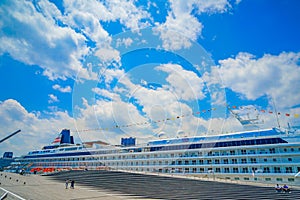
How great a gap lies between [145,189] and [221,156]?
16.5 metres


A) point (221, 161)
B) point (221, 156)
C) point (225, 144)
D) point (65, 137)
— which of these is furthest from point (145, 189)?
point (65, 137)

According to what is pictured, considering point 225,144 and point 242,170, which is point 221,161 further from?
point 242,170

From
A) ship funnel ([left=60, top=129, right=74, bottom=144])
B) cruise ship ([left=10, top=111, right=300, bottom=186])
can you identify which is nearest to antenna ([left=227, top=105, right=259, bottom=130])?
cruise ship ([left=10, top=111, right=300, bottom=186])

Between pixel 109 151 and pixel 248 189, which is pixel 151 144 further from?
pixel 248 189

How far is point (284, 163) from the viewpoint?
28.4m

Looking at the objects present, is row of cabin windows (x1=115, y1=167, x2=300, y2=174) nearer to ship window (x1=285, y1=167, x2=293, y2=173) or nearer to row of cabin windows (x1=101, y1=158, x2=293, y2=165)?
ship window (x1=285, y1=167, x2=293, y2=173)

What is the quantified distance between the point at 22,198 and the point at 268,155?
30.6m

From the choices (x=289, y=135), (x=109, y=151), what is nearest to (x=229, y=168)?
(x=289, y=135)

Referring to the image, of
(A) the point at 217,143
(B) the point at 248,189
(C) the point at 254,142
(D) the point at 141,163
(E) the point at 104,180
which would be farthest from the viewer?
(D) the point at 141,163

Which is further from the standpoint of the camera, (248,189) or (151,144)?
(151,144)

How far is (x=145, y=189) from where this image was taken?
23062 millimetres

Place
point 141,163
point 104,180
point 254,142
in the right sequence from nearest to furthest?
point 104,180, point 254,142, point 141,163

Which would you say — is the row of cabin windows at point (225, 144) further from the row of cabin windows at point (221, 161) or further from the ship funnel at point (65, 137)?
the ship funnel at point (65, 137)

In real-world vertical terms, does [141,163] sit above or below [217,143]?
below
